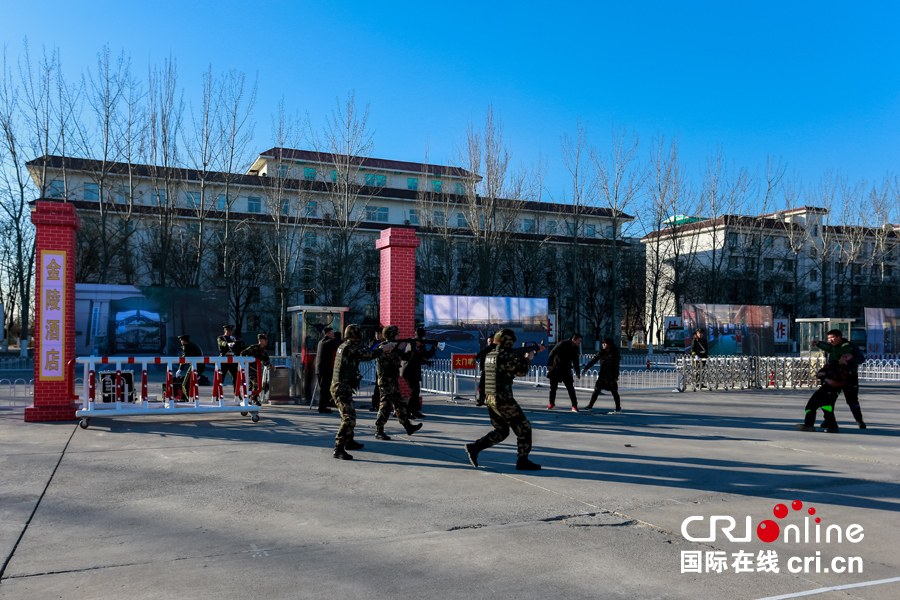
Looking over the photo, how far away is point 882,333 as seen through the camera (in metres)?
30.0

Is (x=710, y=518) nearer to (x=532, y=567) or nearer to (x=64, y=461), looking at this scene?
(x=532, y=567)

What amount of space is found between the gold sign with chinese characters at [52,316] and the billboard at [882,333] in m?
32.1

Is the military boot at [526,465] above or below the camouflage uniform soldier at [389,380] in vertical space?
below

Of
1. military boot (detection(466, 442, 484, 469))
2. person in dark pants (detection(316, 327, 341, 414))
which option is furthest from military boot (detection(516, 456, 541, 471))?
person in dark pants (detection(316, 327, 341, 414))

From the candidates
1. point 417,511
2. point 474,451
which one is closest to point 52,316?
point 474,451

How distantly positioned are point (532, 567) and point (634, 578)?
706mm

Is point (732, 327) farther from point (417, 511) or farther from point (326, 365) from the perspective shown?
point (417, 511)

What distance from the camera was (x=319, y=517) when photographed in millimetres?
5781

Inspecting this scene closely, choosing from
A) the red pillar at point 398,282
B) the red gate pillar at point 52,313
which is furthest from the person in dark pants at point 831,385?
the red gate pillar at point 52,313

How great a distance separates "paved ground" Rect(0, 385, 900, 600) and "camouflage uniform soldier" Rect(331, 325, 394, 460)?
0.82 ft

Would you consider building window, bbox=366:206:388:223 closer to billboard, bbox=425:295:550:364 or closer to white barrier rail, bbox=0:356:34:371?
billboard, bbox=425:295:550:364

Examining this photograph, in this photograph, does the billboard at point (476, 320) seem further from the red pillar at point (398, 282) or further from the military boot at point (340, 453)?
the military boot at point (340, 453)

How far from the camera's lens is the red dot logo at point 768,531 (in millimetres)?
5250

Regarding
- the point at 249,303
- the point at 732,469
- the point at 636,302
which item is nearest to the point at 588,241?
the point at 636,302
